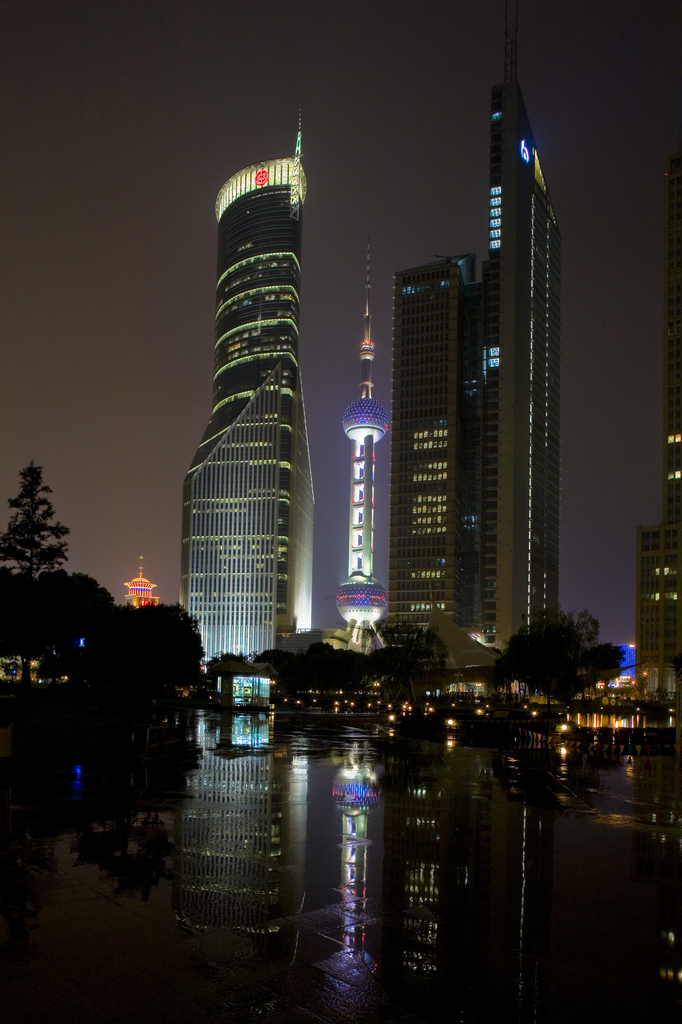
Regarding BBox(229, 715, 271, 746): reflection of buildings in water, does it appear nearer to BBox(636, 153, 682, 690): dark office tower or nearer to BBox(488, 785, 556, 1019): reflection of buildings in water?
BBox(488, 785, 556, 1019): reflection of buildings in water

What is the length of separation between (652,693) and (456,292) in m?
101

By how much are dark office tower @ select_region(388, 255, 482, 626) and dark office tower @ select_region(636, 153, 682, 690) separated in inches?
1559

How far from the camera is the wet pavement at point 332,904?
7172 millimetres

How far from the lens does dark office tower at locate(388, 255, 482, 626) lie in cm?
18838

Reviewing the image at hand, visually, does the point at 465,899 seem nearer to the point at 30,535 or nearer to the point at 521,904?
the point at 521,904

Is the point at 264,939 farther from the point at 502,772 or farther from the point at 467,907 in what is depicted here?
the point at 502,772

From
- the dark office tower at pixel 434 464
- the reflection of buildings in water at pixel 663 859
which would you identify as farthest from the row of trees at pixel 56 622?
the dark office tower at pixel 434 464

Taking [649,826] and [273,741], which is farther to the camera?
[273,741]

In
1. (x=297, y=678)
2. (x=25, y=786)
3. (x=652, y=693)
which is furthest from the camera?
(x=652, y=693)

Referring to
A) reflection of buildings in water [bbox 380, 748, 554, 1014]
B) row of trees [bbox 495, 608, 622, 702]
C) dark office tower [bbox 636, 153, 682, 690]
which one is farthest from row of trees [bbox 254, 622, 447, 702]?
dark office tower [bbox 636, 153, 682, 690]

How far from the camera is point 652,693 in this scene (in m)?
145

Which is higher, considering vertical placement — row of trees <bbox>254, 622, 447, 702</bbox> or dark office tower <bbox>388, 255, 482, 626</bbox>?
dark office tower <bbox>388, 255, 482, 626</bbox>

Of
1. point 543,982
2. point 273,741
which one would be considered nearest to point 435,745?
point 273,741

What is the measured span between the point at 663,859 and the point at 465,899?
430 cm
